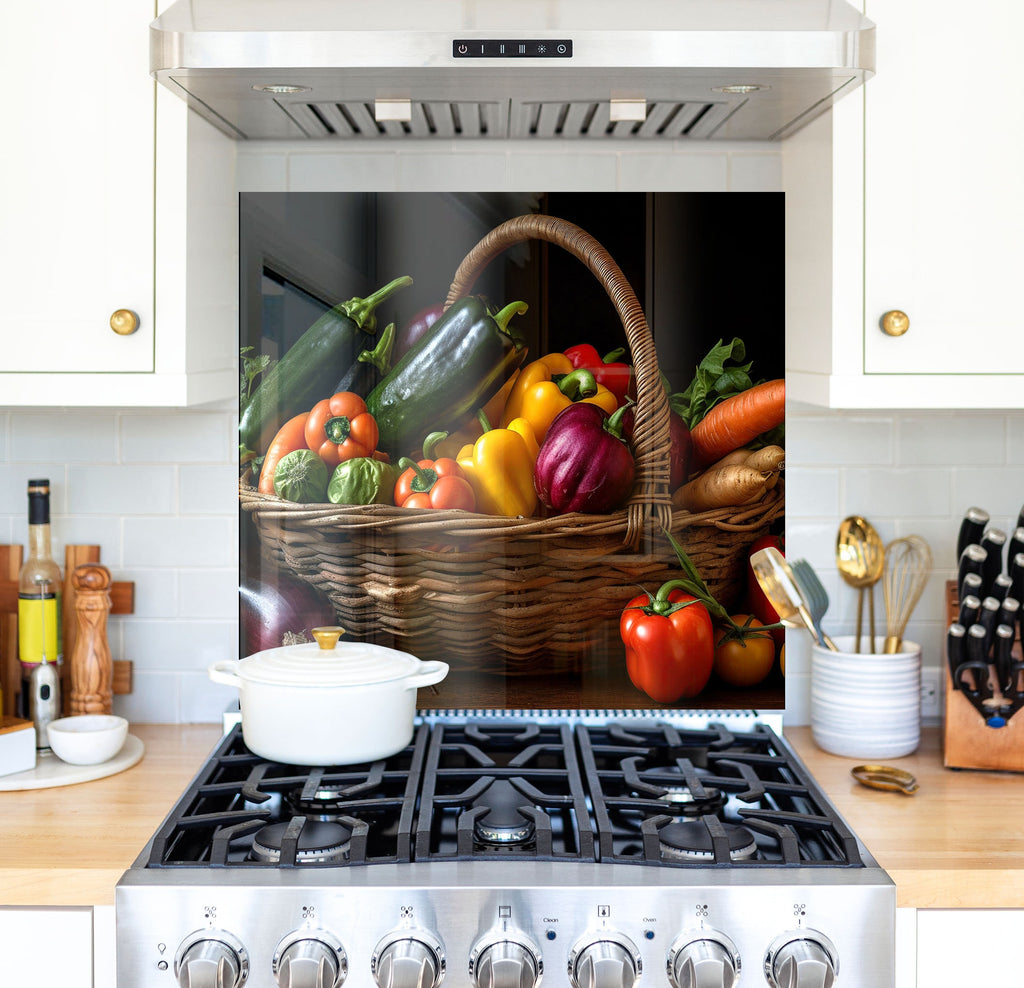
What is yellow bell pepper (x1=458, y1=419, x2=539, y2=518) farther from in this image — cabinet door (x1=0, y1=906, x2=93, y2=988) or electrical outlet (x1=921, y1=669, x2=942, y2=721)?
cabinet door (x1=0, y1=906, x2=93, y2=988)

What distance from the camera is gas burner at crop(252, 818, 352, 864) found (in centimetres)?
141

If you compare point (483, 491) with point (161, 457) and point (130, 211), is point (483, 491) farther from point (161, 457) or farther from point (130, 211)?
point (130, 211)

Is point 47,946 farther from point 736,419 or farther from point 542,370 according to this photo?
point 736,419

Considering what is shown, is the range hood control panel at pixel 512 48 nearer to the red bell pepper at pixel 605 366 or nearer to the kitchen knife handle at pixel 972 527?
the red bell pepper at pixel 605 366

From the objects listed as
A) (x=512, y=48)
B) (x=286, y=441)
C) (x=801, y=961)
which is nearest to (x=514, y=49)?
(x=512, y=48)

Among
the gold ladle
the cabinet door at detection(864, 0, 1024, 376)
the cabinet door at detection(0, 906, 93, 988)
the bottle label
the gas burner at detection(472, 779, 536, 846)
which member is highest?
the cabinet door at detection(864, 0, 1024, 376)

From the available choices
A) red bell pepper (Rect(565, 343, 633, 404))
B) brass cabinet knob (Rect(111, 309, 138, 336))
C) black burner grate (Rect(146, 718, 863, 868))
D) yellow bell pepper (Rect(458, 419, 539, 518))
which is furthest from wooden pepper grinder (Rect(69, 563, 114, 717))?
red bell pepper (Rect(565, 343, 633, 404))

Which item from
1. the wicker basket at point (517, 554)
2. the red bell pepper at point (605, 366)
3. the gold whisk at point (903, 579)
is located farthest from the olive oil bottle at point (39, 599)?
the gold whisk at point (903, 579)

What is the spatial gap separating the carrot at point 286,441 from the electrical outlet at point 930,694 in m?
1.20

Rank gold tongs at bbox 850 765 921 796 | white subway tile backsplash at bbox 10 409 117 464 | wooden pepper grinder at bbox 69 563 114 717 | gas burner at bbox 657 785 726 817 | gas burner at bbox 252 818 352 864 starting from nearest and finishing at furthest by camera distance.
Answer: gas burner at bbox 252 818 352 864, gas burner at bbox 657 785 726 817, gold tongs at bbox 850 765 921 796, wooden pepper grinder at bbox 69 563 114 717, white subway tile backsplash at bbox 10 409 117 464

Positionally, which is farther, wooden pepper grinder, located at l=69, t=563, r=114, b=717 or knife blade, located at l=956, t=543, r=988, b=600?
wooden pepper grinder, located at l=69, t=563, r=114, b=717

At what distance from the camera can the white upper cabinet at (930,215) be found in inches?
61.2

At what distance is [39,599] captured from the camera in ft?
6.06

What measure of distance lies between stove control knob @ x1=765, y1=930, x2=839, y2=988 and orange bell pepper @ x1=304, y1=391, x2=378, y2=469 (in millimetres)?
1059
